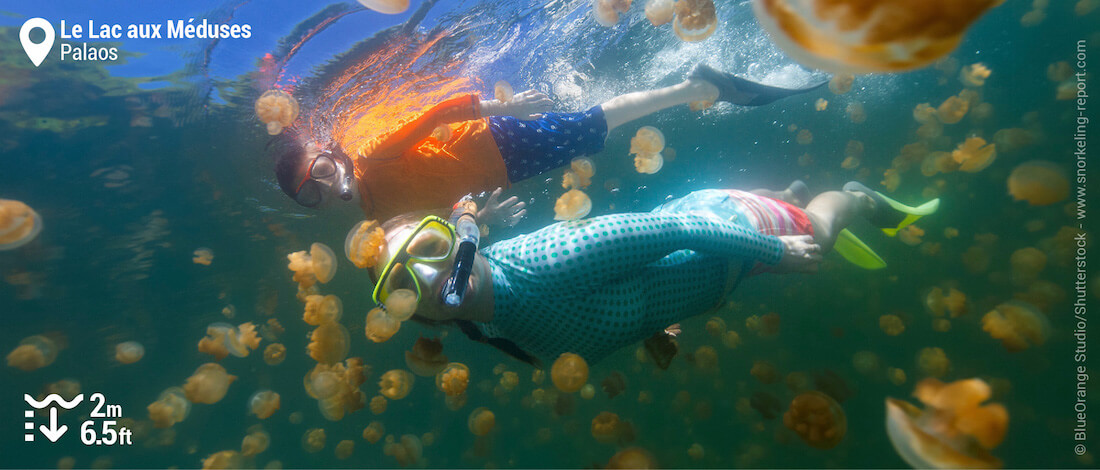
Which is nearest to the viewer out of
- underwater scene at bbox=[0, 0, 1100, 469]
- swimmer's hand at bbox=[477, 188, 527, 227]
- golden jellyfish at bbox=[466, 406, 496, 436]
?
underwater scene at bbox=[0, 0, 1100, 469]

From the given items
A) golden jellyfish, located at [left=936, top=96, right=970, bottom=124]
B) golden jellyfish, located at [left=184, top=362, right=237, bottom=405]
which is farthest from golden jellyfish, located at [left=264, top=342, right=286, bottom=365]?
golden jellyfish, located at [left=936, top=96, right=970, bottom=124]

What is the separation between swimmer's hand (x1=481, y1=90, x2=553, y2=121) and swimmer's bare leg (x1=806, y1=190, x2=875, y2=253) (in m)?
3.23

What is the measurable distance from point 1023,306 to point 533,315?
5230 millimetres

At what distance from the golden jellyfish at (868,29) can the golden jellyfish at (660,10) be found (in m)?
3.71

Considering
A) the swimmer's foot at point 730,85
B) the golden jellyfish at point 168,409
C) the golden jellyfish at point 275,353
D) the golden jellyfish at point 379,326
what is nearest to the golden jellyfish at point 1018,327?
the swimmer's foot at point 730,85

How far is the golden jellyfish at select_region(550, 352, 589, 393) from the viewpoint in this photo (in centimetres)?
299

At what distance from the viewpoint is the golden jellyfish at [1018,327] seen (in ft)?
12.7

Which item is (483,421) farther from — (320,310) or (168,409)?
(168,409)

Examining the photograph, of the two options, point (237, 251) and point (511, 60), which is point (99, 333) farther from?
point (511, 60)

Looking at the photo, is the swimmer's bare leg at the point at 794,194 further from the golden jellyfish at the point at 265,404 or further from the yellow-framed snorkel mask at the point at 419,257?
the golden jellyfish at the point at 265,404

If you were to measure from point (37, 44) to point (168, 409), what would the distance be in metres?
4.41

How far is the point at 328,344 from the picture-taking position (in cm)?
385

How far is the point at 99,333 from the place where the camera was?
1105 centimetres

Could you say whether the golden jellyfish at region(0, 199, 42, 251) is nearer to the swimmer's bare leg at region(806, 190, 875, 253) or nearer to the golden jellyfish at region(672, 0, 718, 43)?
the golden jellyfish at region(672, 0, 718, 43)
